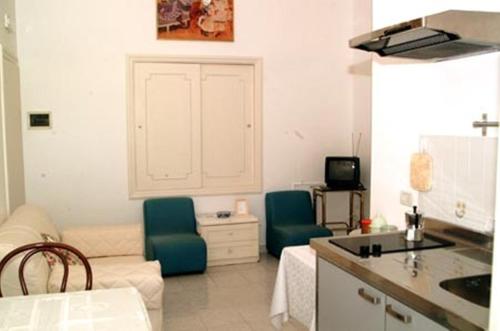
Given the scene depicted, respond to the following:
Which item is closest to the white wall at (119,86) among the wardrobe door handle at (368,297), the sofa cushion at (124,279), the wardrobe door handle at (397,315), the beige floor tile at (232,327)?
the beige floor tile at (232,327)

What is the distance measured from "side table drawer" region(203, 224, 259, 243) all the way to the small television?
1.07 meters

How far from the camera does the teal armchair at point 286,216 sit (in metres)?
5.47

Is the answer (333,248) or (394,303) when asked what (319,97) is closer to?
(333,248)

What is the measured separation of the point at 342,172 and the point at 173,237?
81.4 inches

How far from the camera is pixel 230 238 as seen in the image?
5371mm

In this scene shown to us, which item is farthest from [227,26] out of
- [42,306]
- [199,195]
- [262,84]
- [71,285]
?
[42,306]

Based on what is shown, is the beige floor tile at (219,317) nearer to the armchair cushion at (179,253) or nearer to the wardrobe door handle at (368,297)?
the armchair cushion at (179,253)

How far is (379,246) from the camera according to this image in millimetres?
2305

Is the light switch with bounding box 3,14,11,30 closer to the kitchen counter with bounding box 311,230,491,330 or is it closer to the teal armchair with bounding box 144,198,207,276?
the teal armchair with bounding box 144,198,207,276

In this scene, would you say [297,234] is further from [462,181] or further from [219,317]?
[462,181]

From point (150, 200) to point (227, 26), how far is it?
84.6 inches

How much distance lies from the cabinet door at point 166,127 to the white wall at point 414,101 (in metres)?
2.88

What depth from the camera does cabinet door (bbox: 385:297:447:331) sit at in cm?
169

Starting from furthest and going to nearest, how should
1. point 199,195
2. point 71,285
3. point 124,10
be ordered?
point 199,195
point 124,10
point 71,285
